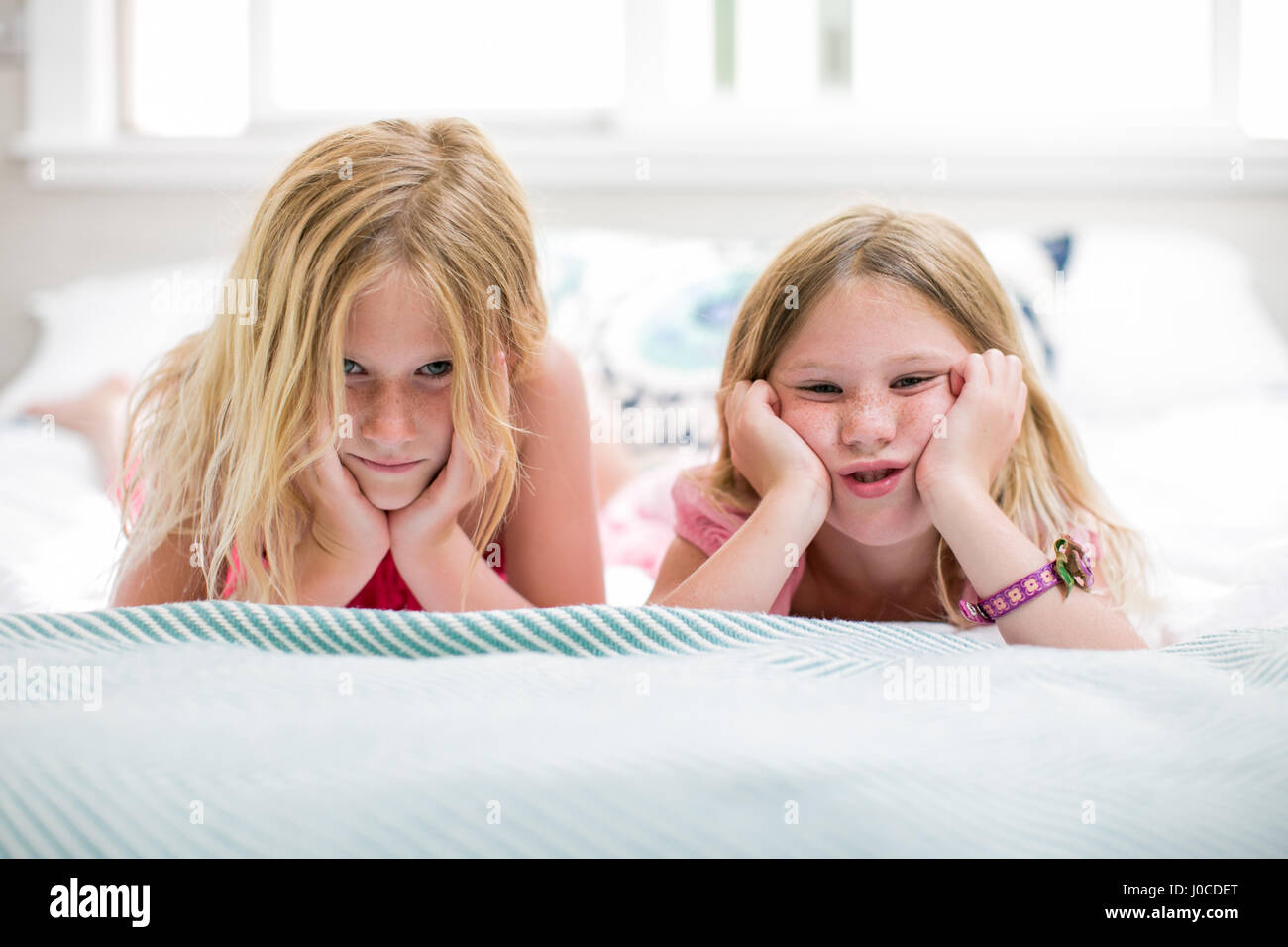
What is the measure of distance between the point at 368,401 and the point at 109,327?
1.31 meters

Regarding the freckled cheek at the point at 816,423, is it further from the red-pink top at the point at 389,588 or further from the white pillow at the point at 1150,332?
the white pillow at the point at 1150,332

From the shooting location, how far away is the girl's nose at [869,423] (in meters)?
0.91

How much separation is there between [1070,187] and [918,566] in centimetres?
140

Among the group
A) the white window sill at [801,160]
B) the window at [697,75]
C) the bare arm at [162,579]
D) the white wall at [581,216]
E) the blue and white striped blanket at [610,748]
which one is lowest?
the blue and white striped blanket at [610,748]

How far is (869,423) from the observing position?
0.91 metres

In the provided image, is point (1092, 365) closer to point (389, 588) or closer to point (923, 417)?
point (923, 417)

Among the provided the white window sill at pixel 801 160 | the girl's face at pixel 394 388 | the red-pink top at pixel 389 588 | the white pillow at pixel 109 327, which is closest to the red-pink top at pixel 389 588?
the red-pink top at pixel 389 588

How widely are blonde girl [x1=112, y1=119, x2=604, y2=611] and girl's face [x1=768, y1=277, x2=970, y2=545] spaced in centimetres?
25

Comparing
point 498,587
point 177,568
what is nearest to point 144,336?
point 177,568

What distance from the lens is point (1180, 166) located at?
2143 millimetres

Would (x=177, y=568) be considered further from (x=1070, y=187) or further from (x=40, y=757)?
(x=1070, y=187)

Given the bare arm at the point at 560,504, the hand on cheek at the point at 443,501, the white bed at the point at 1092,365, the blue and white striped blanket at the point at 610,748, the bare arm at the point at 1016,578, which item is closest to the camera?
the blue and white striped blanket at the point at 610,748
